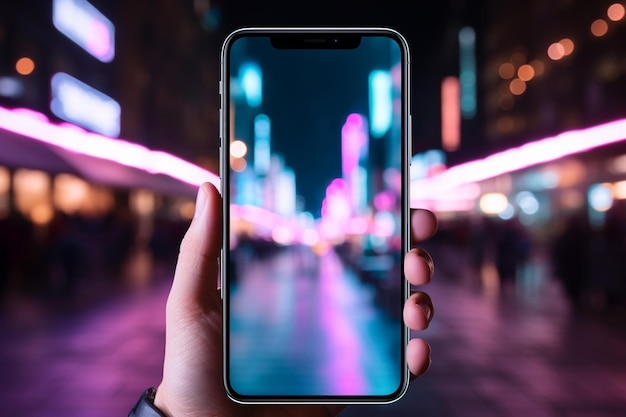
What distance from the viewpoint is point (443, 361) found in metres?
7.76

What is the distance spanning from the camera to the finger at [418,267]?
7.57 feet

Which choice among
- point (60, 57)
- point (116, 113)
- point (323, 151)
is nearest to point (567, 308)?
point (323, 151)

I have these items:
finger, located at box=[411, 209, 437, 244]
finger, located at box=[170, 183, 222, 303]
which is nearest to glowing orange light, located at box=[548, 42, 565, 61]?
finger, located at box=[411, 209, 437, 244]

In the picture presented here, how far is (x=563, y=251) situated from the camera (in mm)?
12141

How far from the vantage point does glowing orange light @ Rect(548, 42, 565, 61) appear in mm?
54088

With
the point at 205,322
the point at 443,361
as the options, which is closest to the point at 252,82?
the point at 205,322

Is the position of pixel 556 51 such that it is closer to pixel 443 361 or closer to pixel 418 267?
pixel 443 361

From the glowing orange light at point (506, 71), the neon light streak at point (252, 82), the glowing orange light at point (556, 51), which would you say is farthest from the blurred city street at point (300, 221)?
the glowing orange light at point (506, 71)

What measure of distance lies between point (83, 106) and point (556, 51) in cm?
4301

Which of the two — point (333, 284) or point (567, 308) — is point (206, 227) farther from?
point (333, 284)

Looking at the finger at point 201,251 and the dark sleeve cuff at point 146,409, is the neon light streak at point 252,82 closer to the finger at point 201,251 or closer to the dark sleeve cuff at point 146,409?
the finger at point 201,251

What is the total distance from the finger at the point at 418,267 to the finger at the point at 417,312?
76 mm

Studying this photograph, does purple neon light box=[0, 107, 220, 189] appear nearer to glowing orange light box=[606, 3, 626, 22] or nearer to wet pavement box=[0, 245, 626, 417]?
wet pavement box=[0, 245, 626, 417]

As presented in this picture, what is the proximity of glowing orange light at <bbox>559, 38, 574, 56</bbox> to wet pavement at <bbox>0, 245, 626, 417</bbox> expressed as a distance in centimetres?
4530
